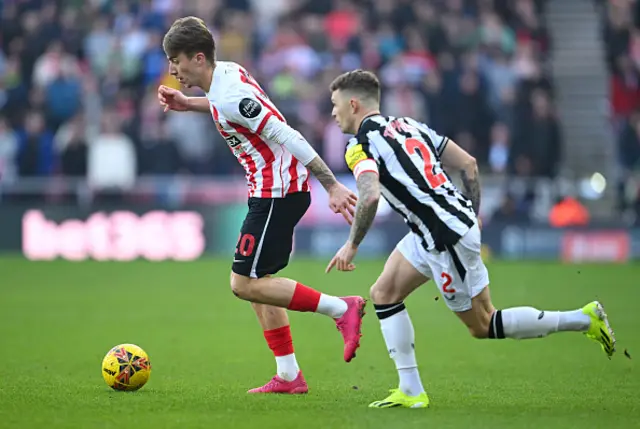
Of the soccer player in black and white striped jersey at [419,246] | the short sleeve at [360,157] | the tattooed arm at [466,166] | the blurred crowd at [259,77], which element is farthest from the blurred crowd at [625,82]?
the short sleeve at [360,157]

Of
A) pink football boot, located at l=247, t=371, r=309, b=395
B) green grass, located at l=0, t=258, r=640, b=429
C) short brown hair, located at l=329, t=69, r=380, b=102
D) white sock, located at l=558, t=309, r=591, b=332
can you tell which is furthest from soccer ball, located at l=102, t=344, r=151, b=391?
white sock, located at l=558, t=309, r=591, b=332

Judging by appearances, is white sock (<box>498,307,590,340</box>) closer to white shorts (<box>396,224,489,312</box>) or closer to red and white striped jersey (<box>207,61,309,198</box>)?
white shorts (<box>396,224,489,312</box>)

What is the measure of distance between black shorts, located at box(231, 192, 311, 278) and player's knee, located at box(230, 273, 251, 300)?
0.03m

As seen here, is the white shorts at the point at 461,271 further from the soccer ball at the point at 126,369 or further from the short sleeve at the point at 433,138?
the soccer ball at the point at 126,369

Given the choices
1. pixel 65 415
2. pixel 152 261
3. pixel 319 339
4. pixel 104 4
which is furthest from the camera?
pixel 104 4

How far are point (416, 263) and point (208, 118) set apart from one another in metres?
14.3

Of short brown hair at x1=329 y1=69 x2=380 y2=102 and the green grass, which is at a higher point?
short brown hair at x1=329 y1=69 x2=380 y2=102

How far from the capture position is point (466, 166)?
720 centimetres

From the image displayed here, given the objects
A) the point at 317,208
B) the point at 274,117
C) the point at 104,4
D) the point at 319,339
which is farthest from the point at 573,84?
the point at 274,117

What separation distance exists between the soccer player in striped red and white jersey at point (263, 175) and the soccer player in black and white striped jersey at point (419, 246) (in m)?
0.43

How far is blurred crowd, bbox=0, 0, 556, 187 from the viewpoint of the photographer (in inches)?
800

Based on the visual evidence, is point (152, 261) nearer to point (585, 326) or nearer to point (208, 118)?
point (208, 118)

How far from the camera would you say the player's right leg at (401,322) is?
6.89m

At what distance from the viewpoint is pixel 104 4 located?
904 inches
